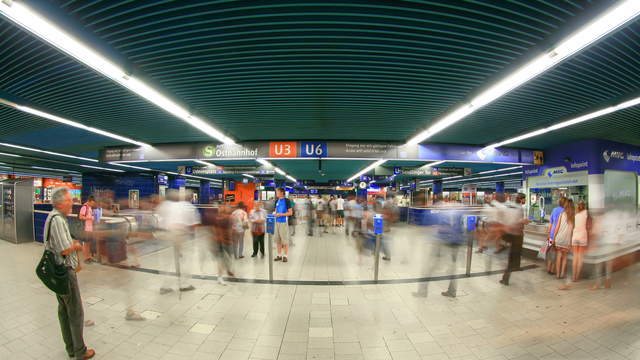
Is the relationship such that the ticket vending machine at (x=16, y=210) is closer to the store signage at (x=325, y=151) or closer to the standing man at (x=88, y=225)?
the standing man at (x=88, y=225)

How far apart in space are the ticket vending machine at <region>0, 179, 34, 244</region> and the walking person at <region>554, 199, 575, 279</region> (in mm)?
15056

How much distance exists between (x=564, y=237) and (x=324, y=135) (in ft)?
19.7

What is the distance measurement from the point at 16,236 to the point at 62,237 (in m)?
9.09

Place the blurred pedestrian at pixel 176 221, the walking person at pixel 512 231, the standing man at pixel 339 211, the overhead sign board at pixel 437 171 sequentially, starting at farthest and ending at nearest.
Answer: the overhead sign board at pixel 437 171, the standing man at pixel 339 211, the walking person at pixel 512 231, the blurred pedestrian at pixel 176 221

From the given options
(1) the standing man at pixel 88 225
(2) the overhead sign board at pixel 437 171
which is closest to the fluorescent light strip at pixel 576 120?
(2) the overhead sign board at pixel 437 171

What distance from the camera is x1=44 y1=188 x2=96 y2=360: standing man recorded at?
7.54 ft

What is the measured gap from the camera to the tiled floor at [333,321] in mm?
2516

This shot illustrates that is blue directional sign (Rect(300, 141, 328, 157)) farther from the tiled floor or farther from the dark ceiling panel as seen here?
the tiled floor

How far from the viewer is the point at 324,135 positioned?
727 centimetres

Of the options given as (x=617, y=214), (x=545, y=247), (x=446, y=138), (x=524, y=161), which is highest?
(x=446, y=138)

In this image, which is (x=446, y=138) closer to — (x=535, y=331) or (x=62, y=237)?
(x=535, y=331)

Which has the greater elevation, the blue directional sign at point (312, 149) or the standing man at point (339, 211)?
the blue directional sign at point (312, 149)

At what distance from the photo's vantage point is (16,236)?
749cm

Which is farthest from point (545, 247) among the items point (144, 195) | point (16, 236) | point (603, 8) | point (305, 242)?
point (144, 195)
